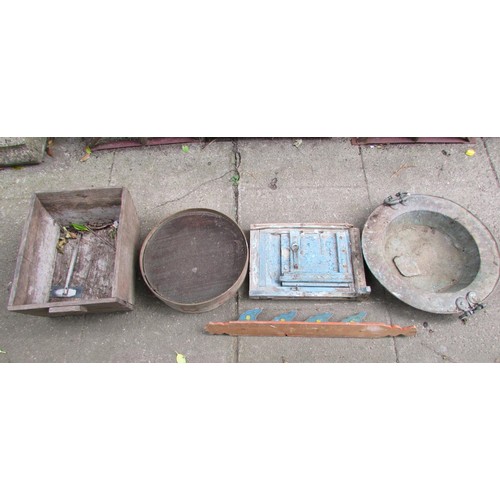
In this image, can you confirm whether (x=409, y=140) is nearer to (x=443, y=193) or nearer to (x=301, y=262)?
(x=443, y=193)

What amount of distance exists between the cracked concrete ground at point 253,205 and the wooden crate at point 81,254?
1.16 ft

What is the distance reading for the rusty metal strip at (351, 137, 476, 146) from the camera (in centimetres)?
457

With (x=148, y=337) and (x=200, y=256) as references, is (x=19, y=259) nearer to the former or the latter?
(x=148, y=337)

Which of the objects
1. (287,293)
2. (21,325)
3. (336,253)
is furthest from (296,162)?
(21,325)

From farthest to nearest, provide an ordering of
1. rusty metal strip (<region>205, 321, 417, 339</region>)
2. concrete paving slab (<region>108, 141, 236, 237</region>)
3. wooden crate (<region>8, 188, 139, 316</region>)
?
concrete paving slab (<region>108, 141, 236, 237</region>)
rusty metal strip (<region>205, 321, 417, 339</region>)
wooden crate (<region>8, 188, 139, 316</region>)

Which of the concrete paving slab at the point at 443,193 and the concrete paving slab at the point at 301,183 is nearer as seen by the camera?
the concrete paving slab at the point at 443,193

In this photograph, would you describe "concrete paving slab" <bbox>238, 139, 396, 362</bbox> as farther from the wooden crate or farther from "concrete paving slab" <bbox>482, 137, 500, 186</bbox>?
"concrete paving slab" <bbox>482, 137, 500, 186</bbox>

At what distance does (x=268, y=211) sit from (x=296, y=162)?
0.77 meters

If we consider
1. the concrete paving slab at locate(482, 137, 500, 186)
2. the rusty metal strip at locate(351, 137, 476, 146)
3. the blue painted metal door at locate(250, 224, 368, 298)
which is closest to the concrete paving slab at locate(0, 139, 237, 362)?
the blue painted metal door at locate(250, 224, 368, 298)

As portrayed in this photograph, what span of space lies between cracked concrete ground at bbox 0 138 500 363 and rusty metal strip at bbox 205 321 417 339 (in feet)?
0.29

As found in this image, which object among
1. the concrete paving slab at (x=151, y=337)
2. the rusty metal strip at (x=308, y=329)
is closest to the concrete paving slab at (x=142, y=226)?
the concrete paving slab at (x=151, y=337)

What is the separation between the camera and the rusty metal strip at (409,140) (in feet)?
15.0

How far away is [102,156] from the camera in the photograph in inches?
186

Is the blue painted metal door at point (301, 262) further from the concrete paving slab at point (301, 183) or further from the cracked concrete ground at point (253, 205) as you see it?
the concrete paving slab at point (301, 183)
